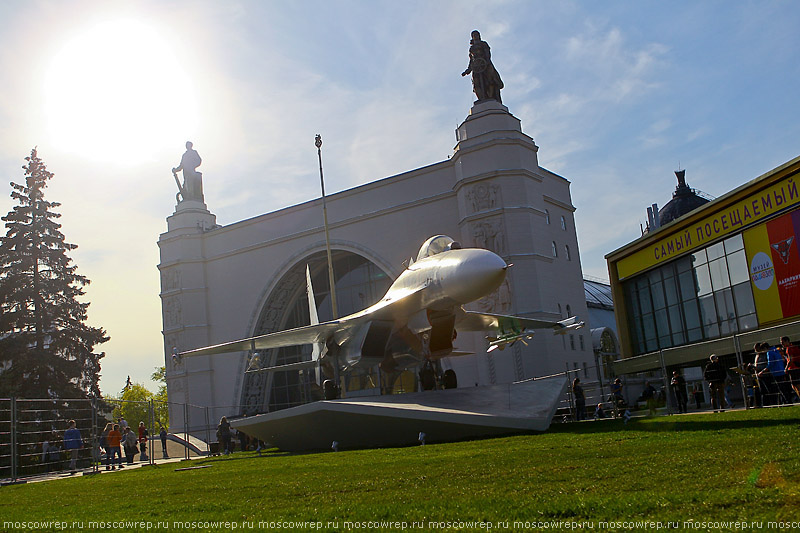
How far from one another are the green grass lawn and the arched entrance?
30.1 metres

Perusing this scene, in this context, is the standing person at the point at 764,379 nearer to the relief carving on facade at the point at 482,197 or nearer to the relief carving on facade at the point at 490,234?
the relief carving on facade at the point at 490,234

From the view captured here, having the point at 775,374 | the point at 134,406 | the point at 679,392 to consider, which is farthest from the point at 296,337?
the point at 134,406

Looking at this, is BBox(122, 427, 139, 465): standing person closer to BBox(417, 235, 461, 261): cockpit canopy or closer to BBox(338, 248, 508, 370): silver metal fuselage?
BBox(338, 248, 508, 370): silver metal fuselage

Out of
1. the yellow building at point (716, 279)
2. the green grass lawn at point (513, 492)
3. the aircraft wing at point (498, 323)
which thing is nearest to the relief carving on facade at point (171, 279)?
the aircraft wing at point (498, 323)

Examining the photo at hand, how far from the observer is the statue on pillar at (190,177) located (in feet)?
150

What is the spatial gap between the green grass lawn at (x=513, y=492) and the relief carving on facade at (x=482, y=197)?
23432mm

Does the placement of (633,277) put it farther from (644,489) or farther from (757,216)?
(644,489)

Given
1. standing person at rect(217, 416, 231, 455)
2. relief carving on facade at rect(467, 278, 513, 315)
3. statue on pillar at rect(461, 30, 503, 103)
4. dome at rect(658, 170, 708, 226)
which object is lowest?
standing person at rect(217, 416, 231, 455)

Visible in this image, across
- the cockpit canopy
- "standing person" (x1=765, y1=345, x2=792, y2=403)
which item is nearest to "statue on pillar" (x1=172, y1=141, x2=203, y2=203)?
the cockpit canopy

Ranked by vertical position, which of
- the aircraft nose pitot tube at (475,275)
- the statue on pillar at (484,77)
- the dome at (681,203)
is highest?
the statue on pillar at (484,77)

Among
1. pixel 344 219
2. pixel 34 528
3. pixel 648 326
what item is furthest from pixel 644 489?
pixel 344 219

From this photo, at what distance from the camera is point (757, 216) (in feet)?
69.2

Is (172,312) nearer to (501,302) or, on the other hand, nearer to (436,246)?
(501,302)

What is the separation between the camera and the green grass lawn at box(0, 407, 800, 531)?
4160 mm
